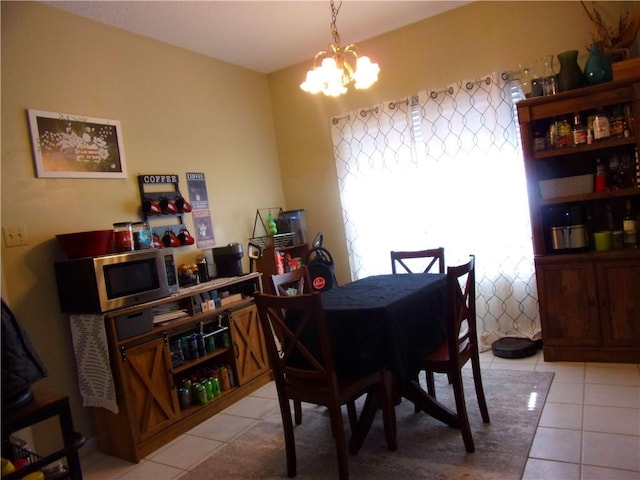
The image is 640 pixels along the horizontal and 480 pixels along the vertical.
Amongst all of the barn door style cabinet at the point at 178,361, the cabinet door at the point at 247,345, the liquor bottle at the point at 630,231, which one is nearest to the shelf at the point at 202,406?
the barn door style cabinet at the point at 178,361

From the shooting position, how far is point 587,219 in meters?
3.15

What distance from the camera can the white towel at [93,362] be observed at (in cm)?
246

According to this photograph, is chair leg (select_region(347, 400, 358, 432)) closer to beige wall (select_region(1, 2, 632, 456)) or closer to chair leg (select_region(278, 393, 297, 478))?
chair leg (select_region(278, 393, 297, 478))

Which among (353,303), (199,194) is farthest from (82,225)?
(353,303)

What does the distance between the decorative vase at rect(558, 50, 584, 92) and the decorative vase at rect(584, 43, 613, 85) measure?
0.06 m

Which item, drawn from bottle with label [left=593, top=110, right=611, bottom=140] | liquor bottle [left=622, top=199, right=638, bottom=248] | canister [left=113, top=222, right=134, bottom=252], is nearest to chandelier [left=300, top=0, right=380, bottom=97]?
canister [left=113, top=222, right=134, bottom=252]

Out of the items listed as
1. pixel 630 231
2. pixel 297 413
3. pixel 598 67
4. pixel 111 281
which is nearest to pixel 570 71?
pixel 598 67

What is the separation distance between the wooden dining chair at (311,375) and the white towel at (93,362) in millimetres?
1003

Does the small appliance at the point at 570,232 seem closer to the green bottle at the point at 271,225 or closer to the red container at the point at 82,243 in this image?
the green bottle at the point at 271,225

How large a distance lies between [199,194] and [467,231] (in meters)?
2.23

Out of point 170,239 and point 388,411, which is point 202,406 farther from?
point 388,411

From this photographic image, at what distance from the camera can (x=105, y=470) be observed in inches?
96.9

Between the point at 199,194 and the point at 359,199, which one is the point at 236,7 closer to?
the point at 199,194

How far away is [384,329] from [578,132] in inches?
81.4
